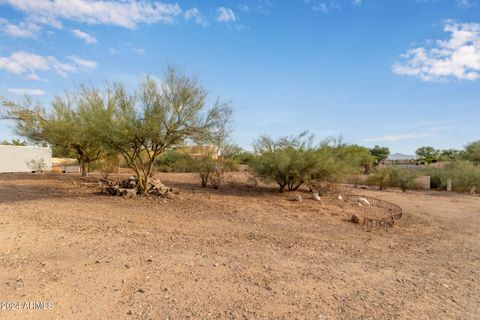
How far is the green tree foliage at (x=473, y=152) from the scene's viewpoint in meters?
30.2

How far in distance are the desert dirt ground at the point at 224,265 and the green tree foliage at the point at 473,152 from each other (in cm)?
2547

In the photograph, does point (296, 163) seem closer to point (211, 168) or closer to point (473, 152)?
point (211, 168)

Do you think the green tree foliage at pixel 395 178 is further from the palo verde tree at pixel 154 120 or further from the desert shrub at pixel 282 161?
the palo verde tree at pixel 154 120

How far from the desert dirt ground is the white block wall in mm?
20963

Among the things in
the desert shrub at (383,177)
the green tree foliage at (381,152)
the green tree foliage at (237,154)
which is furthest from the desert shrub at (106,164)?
the green tree foliage at (381,152)

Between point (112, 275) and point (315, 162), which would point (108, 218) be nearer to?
point (112, 275)

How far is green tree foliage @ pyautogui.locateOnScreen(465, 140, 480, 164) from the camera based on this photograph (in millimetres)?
30250

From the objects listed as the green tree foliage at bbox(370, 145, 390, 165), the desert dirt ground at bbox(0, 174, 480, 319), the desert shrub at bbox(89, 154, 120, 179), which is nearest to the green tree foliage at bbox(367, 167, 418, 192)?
the desert dirt ground at bbox(0, 174, 480, 319)

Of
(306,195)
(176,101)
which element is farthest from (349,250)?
(306,195)

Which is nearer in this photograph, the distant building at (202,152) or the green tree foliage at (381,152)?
the distant building at (202,152)

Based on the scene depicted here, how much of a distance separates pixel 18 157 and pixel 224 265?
98.1ft

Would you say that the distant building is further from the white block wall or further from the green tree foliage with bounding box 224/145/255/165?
the white block wall

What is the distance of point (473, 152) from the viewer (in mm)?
31469

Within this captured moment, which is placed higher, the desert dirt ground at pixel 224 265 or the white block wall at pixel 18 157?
the white block wall at pixel 18 157
